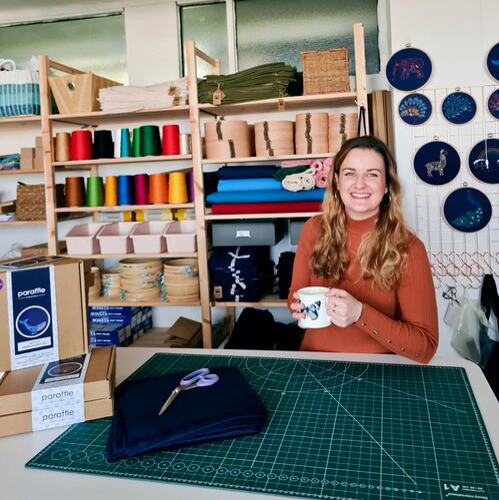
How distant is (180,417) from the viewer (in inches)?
44.5

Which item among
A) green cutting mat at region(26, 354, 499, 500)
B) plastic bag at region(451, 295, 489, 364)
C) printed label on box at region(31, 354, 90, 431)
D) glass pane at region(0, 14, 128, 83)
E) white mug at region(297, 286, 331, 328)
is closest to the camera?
green cutting mat at region(26, 354, 499, 500)

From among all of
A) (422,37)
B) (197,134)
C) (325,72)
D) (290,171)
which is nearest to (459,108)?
(422,37)

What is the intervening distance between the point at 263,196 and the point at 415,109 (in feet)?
3.46

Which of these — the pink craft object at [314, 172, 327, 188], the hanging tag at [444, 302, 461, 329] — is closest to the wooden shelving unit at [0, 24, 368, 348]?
the pink craft object at [314, 172, 327, 188]

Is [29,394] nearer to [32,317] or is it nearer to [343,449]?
[32,317]

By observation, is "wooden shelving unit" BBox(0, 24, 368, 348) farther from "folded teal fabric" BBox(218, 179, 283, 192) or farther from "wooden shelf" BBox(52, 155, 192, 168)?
"folded teal fabric" BBox(218, 179, 283, 192)

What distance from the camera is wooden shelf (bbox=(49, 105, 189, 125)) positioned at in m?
3.25

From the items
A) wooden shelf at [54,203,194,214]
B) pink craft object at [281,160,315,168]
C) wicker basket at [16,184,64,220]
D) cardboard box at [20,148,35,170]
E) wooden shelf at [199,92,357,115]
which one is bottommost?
wooden shelf at [54,203,194,214]

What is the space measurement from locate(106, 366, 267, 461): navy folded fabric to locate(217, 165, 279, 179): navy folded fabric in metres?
2.00

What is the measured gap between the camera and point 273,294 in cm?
339

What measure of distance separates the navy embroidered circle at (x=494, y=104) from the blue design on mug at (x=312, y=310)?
234 centimetres

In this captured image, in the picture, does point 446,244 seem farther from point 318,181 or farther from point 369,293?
point 369,293

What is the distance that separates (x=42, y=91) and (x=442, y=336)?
292cm

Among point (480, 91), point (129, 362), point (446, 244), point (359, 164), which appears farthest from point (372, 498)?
point (480, 91)
